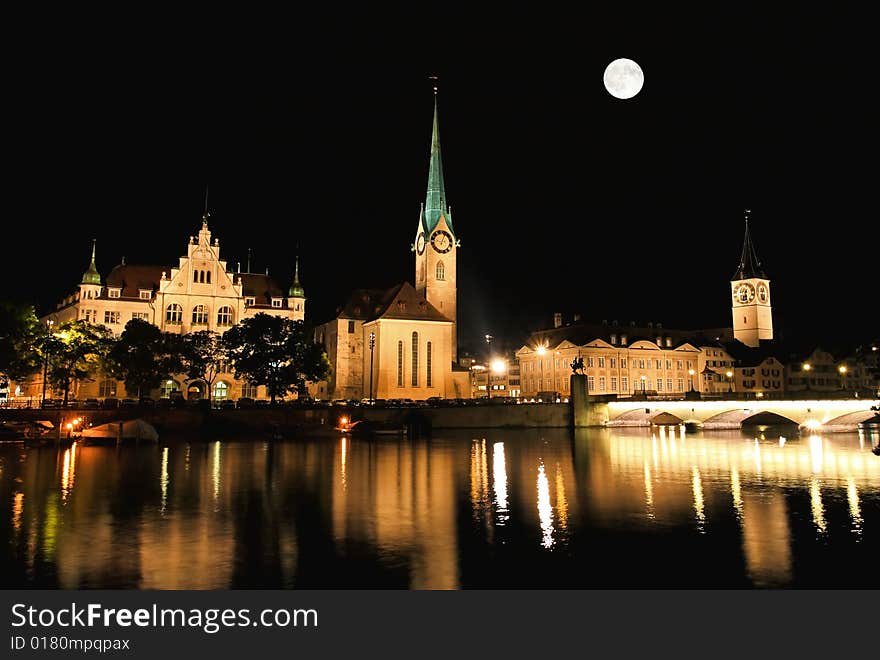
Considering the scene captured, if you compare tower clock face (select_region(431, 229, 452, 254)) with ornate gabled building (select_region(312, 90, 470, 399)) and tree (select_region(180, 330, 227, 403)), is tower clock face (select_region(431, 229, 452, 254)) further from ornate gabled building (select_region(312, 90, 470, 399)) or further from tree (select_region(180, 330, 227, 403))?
tree (select_region(180, 330, 227, 403))

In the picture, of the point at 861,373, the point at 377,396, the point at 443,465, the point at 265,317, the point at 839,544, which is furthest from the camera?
the point at 861,373

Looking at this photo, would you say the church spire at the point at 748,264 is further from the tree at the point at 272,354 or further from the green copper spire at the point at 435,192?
the tree at the point at 272,354

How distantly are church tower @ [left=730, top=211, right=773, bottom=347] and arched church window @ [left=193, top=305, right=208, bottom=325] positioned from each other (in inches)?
4493

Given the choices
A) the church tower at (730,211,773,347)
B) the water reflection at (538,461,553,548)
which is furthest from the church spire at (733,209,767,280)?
the water reflection at (538,461,553,548)

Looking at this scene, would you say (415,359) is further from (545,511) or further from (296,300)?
(545,511)

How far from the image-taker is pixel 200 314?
8919 centimetres

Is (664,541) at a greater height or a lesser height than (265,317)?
lesser

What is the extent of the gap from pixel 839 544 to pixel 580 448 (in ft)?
116

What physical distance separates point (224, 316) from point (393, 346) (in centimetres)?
2172

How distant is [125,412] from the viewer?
61812 millimetres
